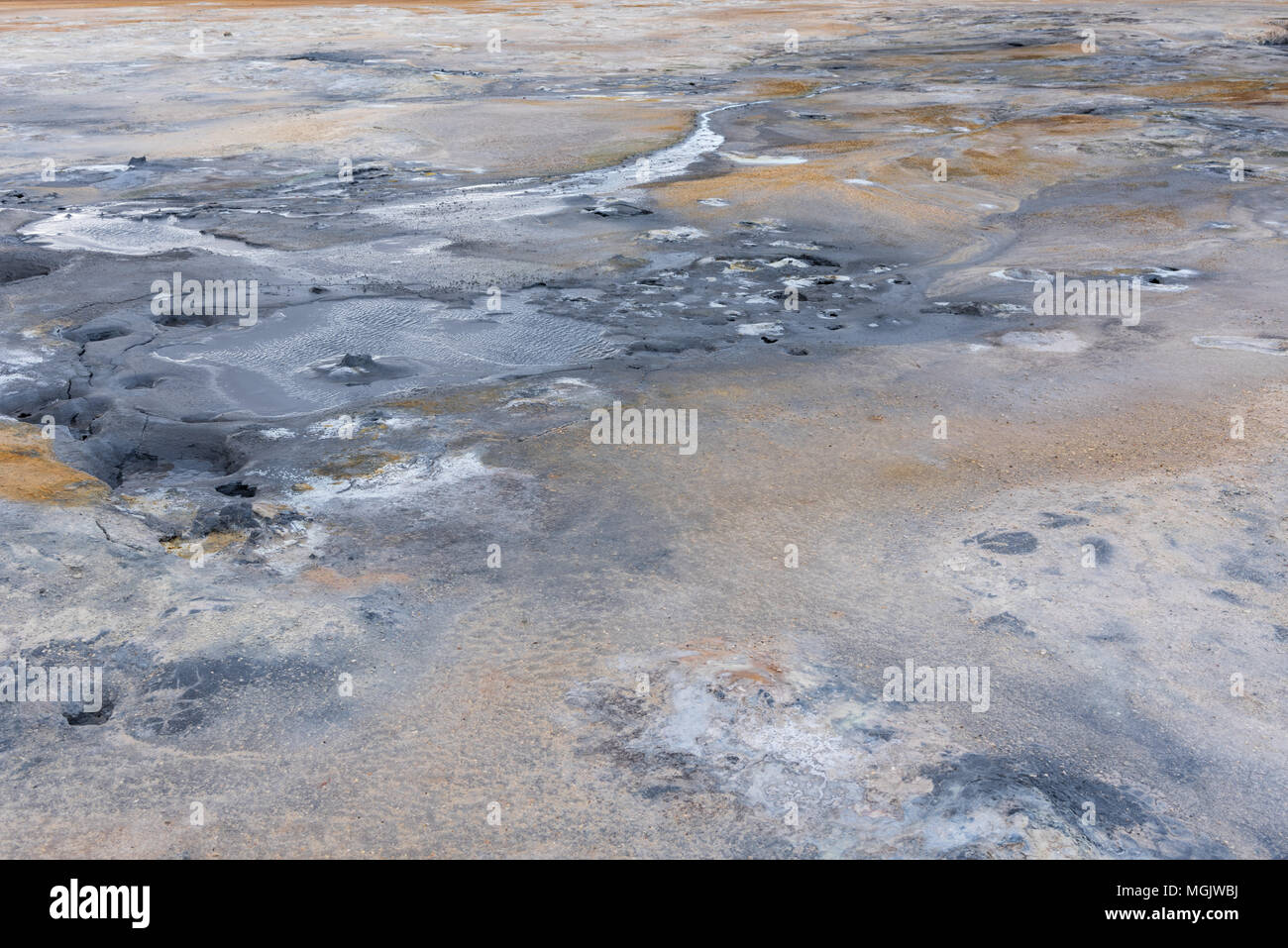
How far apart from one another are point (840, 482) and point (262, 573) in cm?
282

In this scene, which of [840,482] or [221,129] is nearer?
[840,482]

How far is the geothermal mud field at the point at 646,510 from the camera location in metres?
3.53

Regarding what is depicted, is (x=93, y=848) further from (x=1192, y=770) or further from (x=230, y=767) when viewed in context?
(x=1192, y=770)

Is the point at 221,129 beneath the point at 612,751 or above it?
above

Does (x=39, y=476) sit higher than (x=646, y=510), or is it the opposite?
(x=39, y=476)

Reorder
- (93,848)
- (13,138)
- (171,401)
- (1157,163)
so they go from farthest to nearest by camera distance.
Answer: (13,138) → (1157,163) → (171,401) → (93,848)

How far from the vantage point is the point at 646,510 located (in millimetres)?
5398

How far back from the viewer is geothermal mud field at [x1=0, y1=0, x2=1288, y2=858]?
3531 mm

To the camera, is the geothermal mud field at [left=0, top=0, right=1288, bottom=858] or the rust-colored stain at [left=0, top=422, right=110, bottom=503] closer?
the geothermal mud field at [left=0, top=0, right=1288, bottom=858]

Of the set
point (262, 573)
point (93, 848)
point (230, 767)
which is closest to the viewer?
point (93, 848)

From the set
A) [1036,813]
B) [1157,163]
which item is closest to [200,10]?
[1157,163]

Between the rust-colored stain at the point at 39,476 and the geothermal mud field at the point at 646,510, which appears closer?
the geothermal mud field at the point at 646,510

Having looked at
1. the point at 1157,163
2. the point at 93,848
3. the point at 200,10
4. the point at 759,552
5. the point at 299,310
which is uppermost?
the point at 200,10

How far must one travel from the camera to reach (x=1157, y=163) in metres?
13.6
